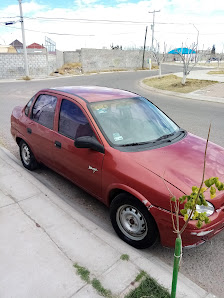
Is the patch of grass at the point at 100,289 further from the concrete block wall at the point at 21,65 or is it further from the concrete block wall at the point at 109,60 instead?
the concrete block wall at the point at 109,60

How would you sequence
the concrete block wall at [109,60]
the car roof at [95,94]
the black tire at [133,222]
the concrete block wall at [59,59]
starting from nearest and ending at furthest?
the black tire at [133,222]
the car roof at [95,94]
the concrete block wall at [59,59]
the concrete block wall at [109,60]

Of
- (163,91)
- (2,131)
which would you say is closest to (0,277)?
(2,131)

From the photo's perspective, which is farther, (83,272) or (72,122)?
(72,122)

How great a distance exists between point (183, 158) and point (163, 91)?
45.7 feet

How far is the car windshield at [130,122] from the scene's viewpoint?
3188 mm

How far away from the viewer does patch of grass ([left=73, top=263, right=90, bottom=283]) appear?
7.60 ft

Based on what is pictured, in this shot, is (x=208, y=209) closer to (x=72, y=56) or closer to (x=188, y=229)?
(x=188, y=229)

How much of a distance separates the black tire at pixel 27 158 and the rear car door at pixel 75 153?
0.91m

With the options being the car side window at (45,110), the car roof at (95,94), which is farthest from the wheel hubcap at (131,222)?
the car side window at (45,110)

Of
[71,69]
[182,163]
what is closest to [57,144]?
[182,163]

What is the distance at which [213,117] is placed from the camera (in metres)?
9.44

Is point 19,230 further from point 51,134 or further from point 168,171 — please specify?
point 168,171

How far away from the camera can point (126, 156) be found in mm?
2842

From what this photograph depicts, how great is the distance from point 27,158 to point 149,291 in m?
3.35
